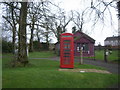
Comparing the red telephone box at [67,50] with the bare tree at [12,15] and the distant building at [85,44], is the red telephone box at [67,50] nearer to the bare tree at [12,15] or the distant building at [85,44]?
the bare tree at [12,15]

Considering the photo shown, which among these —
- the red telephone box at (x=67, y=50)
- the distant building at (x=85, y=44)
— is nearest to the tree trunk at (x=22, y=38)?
the red telephone box at (x=67, y=50)

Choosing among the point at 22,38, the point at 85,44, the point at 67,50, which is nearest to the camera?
the point at 67,50

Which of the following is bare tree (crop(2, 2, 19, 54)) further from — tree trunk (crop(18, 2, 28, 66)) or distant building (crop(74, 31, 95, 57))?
distant building (crop(74, 31, 95, 57))

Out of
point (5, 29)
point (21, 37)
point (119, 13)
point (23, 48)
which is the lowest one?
point (23, 48)

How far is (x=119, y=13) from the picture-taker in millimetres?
14422

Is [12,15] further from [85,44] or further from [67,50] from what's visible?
[85,44]

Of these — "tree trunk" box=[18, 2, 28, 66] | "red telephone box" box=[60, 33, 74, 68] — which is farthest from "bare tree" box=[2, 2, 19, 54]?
"red telephone box" box=[60, 33, 74, 68]

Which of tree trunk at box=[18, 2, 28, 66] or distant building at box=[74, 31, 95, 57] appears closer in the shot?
tree trunk at box=[18, 2, 28, 66]

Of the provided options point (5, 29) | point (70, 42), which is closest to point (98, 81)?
point (70, 42)

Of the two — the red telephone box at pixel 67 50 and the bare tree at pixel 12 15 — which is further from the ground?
the bare tree at pixel 12 15

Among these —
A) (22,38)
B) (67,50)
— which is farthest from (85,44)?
(22,38)

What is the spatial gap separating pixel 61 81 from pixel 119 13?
12352 mm

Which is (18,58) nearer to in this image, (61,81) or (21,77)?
(21,77)

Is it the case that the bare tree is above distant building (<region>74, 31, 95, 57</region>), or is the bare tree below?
above
